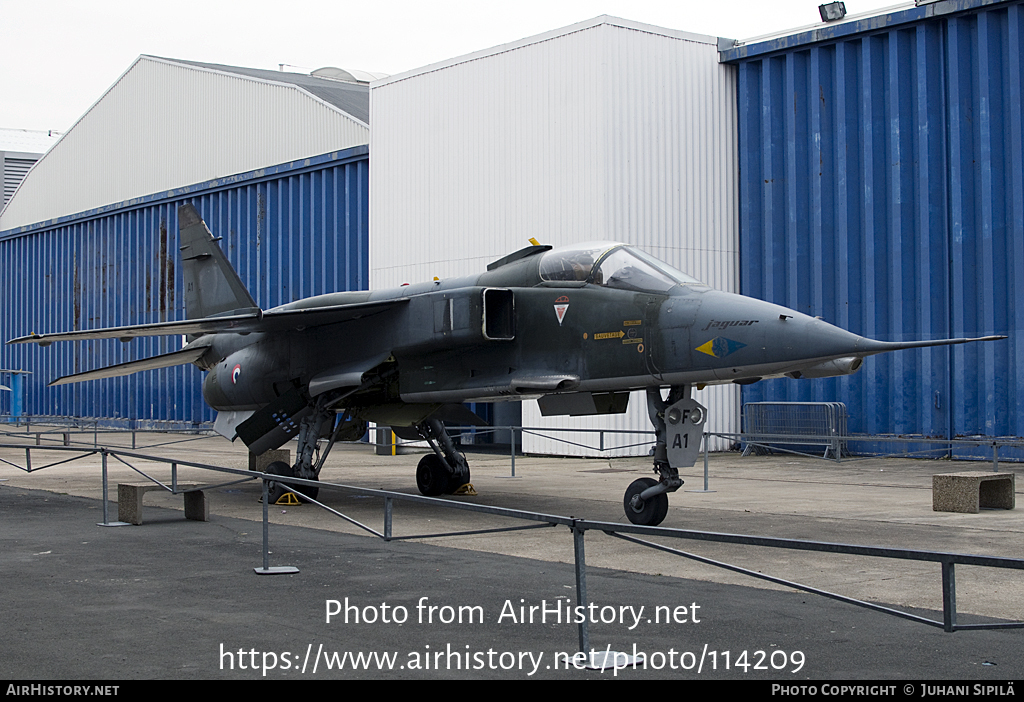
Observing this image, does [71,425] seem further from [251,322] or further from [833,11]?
[833,11]

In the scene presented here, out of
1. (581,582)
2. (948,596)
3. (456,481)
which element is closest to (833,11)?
(456,481)

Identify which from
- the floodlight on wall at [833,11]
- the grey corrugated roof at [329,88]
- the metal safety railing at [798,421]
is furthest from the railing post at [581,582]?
the grey corrugated roof at [329,88]

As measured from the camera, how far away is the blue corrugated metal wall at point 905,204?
2030 cm

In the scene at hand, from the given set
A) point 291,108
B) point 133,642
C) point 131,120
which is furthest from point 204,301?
point 131,120

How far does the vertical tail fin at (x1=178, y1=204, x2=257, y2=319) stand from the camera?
1608 cm

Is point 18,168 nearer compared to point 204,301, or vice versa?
point 204,301

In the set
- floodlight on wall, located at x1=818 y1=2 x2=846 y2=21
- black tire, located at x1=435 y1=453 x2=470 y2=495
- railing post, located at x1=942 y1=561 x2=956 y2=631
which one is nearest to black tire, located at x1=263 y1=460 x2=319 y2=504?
black tire, located at x1=435 y1=453 x2=470 y2=495

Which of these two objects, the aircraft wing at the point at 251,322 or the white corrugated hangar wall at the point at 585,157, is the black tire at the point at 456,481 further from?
the white corrugated hangar wall at the point at 585,157

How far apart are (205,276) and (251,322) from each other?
3986 millimetres

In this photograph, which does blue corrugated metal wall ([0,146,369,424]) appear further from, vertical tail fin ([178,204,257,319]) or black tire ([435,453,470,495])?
black tire ([435,453,470,495])

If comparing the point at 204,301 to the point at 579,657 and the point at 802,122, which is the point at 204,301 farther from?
the point at 802,122

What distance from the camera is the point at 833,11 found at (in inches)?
906

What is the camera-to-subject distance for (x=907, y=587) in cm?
768
